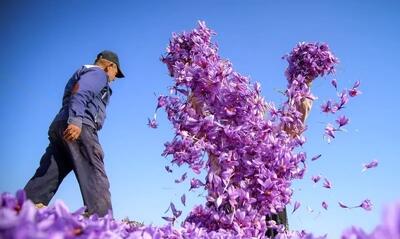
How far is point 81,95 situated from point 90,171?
0.77 meters

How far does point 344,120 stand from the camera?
4855 mm

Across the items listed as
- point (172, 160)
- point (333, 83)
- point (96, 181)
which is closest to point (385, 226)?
point (96, 181)

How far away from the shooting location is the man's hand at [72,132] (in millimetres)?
4104

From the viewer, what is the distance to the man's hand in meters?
4.10

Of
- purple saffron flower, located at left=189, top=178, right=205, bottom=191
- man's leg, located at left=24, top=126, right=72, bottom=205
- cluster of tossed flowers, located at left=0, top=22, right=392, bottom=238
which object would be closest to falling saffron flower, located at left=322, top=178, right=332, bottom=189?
cluster of tossed flowers, located at left=0, top=22, right=392, bottom=238

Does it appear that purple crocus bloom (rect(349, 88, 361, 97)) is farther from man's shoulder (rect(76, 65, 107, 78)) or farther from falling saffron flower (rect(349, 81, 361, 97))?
man's shoulder (rect(76, 65, 107, 78))

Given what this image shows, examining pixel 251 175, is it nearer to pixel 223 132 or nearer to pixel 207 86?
pixel 223 132

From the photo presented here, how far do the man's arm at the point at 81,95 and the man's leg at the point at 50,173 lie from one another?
0.31m

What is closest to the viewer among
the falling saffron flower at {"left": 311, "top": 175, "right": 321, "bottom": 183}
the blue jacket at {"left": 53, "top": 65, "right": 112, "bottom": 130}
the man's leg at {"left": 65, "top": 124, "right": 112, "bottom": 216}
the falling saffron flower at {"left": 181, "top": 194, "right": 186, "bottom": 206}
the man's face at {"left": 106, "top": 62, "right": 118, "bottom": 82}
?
the man's leg at {"left": 65, "top": 124, "right": 112, "bottom": 216}

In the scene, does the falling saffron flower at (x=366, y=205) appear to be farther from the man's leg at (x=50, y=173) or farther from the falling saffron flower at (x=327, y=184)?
the man's leg at (x=50, y=173)

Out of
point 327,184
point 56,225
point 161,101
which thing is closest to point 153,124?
point 161,101

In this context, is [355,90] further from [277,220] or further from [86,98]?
[86,98]

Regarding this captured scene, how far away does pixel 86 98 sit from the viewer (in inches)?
170

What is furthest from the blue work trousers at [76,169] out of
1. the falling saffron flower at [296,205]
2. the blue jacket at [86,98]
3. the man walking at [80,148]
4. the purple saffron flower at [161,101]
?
the falling saffron flower at [296,205]
